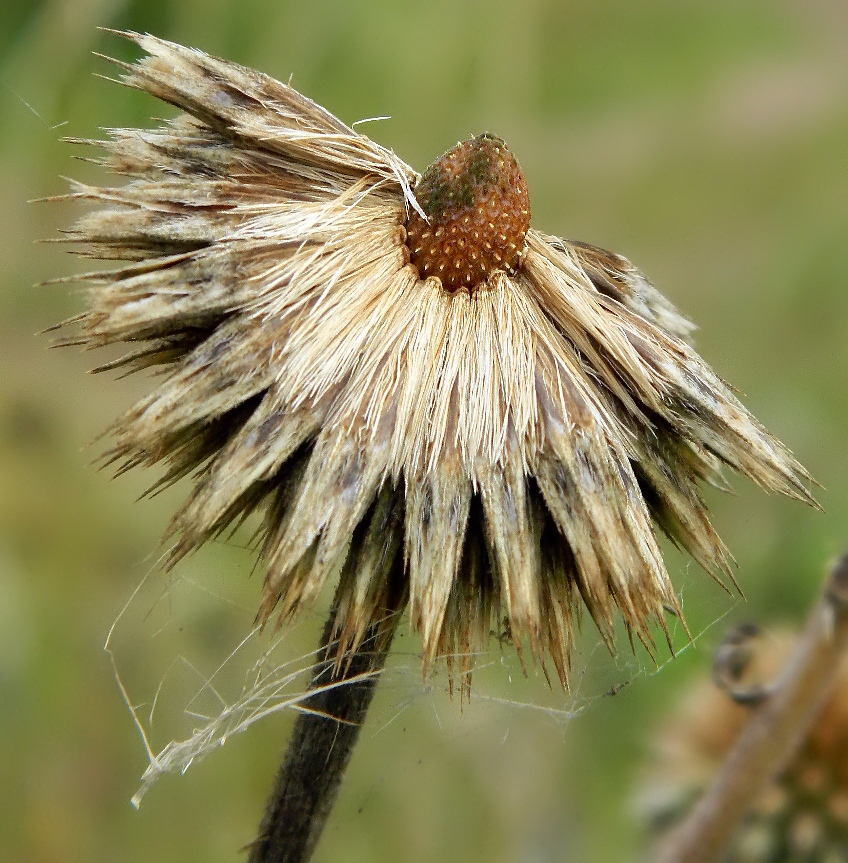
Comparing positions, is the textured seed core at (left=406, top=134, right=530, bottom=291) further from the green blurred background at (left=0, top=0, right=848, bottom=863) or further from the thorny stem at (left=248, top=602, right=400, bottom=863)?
the green blurred background at (left=0, top=0, right=848, bottom=863)

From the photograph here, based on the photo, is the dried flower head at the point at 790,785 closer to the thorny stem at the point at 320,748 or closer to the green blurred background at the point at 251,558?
the green blurred background at the point at 251,558

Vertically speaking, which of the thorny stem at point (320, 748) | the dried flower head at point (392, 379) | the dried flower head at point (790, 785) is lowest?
the dried flower head at point (790, 785)

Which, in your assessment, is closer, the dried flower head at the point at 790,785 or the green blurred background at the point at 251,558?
the dried flower head at the point at 790,785

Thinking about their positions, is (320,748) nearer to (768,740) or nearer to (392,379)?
(392,379)


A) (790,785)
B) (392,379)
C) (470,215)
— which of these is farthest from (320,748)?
(790,785)

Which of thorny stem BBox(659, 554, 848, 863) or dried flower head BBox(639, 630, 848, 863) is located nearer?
thorny stem BBox(659, 554, 848, 863)

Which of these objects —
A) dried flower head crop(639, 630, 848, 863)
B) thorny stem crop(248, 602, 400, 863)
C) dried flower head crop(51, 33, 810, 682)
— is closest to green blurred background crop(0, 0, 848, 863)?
dried flower head crop(639, 630, 848, 863)

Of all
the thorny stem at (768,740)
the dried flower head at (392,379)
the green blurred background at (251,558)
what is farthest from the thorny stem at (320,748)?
the thorny stem at (768,740)
